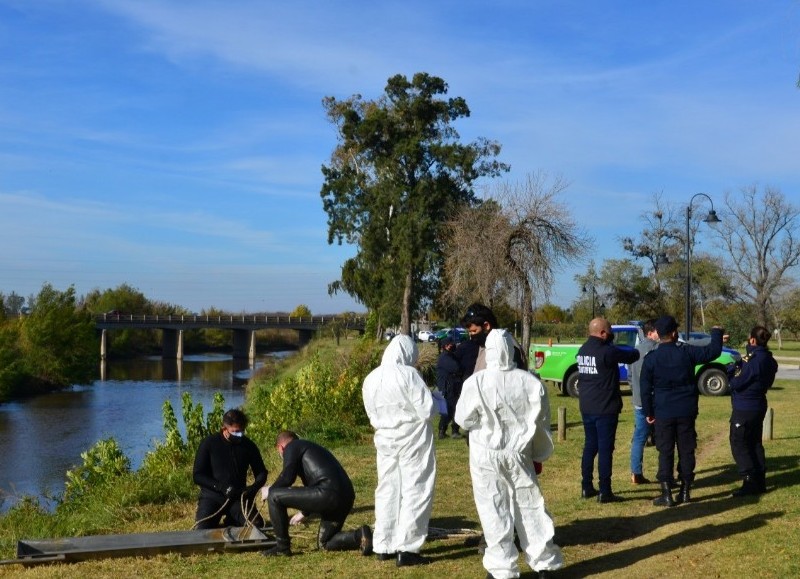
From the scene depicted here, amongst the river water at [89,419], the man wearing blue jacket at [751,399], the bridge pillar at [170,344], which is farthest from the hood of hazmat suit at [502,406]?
the bridge pillar at [170,344]

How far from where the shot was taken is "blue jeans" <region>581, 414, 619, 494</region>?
29.2 feet

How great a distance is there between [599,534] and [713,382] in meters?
15.0

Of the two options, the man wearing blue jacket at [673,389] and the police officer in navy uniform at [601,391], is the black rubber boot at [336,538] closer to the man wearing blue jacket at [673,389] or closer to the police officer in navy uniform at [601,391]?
the police officer in navy uniform at [601,391]

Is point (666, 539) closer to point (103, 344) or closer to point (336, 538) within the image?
point (336, 538)

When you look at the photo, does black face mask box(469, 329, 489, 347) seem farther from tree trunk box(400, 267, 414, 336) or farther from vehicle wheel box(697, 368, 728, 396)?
tree trunk box(400, 267, 414, 336)

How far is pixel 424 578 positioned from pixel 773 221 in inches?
2277

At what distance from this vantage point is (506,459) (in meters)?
6.50

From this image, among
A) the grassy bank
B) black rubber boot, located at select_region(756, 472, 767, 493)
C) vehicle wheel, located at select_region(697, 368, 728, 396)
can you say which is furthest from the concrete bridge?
black rubber boot, located at select_region(756, 472, 767, 493)

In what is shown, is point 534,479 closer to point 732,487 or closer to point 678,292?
point 732,487

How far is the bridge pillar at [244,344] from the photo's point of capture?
88500 millimetres

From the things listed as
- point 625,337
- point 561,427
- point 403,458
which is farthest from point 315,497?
point 625,337

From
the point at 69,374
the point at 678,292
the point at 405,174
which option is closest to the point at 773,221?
the point at 678,292

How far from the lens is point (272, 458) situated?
567 inches

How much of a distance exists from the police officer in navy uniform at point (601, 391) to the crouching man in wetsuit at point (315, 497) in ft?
8.68
